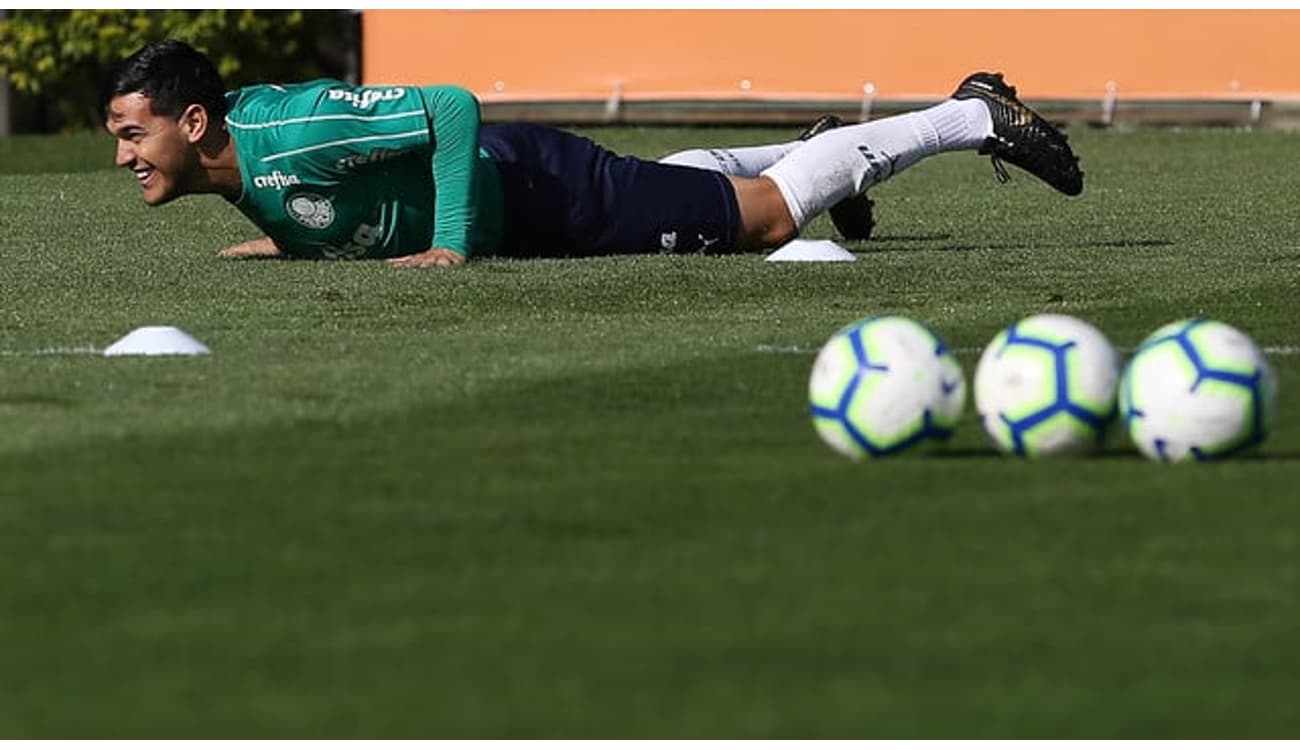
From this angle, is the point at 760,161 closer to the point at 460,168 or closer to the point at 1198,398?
the point at 460,168

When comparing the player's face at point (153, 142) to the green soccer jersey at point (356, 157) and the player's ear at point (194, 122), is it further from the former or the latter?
the green soccer jersey at point (356, 157)

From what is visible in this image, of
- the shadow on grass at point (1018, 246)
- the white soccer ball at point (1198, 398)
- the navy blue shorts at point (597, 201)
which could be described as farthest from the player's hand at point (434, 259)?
the white soccer ball at point (1198, 398)

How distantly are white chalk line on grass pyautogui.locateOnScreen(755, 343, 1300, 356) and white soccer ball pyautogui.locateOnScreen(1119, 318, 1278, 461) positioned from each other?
2.60 m

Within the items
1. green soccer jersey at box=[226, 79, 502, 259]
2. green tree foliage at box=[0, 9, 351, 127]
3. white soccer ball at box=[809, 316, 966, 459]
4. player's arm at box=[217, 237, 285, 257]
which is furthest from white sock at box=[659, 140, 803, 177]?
green tree foliage at box=[0, 9, 351, 127]

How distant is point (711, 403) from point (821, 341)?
174 centimetres

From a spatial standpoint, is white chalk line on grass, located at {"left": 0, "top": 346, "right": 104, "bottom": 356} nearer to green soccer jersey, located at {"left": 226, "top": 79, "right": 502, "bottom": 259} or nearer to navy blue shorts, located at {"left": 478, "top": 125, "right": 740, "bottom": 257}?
green soccer jersey, located at {"left": 226, "top": 79, "right": 502, "bottom": 259}

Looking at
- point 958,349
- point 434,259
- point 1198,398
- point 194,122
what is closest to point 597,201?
point 434,259

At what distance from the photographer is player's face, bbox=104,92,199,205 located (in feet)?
42.8

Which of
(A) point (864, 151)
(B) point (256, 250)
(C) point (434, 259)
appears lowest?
(B) point (256, 250)

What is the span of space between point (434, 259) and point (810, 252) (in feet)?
5.70

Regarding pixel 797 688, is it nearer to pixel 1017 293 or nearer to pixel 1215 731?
pixel 1215 731

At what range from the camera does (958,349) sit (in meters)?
10.8

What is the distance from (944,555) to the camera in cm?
676

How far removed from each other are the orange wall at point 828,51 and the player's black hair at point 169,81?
1467 centimetres
